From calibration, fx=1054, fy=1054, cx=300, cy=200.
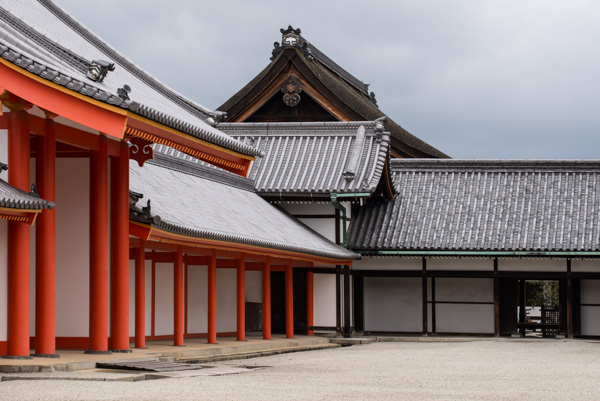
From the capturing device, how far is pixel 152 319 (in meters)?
21.1

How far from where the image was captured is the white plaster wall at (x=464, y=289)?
27406mm

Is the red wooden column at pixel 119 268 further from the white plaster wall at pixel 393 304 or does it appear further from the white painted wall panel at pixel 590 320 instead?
the white painted wall panel at pixel 590 320

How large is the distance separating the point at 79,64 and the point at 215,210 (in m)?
7.94

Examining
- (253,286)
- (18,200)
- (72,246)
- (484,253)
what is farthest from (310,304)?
(18,200)

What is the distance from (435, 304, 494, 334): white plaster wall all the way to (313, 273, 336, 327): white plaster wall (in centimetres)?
290

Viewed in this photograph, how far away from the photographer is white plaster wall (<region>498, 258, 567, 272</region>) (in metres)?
26.7

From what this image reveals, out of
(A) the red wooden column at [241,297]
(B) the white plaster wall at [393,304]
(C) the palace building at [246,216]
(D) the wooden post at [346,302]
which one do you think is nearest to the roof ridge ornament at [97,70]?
(C) the palace building at [246,216]

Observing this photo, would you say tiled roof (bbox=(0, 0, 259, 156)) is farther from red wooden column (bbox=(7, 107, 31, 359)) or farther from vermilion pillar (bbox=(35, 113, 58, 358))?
vermilion pillar (bbox=(35, 113, 58, 358))

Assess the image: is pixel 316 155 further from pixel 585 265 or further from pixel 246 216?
pixel 585 265

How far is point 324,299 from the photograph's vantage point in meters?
26.8

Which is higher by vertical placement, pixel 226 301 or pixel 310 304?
pixel 226 301

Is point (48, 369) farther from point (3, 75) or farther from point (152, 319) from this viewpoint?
point (152, 319)

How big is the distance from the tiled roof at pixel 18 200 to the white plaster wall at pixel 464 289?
51.0 ft

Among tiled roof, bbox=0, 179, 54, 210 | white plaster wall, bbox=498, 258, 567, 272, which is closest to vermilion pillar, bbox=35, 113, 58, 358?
tiled roof, bbox=0, 179, 54, 210
